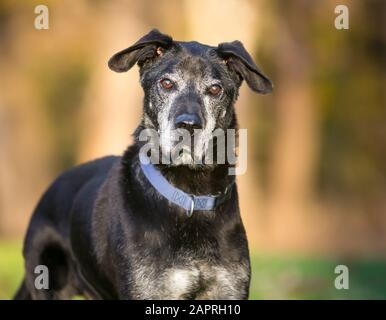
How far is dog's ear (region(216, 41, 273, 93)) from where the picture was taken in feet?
22.1

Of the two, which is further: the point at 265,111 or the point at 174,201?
the point at 265,111

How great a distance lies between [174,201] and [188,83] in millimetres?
884

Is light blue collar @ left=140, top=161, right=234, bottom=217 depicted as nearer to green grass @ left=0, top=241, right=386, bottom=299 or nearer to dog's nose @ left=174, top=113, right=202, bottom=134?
dog's nose @ left=174, top=113, right=202, bottom=134

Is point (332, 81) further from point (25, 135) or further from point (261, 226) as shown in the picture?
point (25, 135)

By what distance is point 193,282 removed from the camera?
249 inches

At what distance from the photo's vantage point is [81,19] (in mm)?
30266

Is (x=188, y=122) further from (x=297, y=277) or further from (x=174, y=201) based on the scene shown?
(x=297, y=277)

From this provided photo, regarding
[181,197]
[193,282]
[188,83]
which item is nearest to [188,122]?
[188,83]

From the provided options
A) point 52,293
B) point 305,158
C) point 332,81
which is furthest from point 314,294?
point 332,81

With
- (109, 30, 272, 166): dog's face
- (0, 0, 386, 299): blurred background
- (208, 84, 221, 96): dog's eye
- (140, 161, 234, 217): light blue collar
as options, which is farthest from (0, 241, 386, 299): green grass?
(208, 84, 221, 96): dog's eye

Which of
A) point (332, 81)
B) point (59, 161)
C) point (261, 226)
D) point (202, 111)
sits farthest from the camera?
point (59, 161)

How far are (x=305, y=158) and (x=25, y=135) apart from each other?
1171cm

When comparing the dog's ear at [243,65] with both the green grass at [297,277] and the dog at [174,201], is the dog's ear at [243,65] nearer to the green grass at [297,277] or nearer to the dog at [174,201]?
the dog at [174,201]

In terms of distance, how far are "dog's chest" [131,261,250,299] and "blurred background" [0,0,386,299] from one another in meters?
6.61
